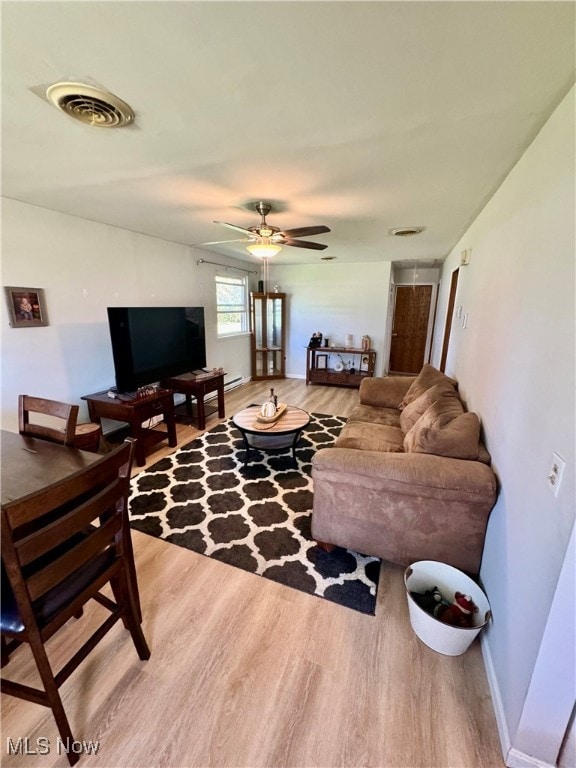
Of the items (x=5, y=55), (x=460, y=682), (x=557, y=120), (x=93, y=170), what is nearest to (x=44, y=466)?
(x=5, y=55)

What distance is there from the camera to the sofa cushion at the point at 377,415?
9.77 feet

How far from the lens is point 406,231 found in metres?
3.36

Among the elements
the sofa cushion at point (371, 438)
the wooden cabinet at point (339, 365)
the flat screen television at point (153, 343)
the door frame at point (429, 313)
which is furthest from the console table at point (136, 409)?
the door frame at point (429, 313)

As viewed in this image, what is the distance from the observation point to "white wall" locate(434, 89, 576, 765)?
97cm

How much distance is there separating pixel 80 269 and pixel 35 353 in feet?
3.02

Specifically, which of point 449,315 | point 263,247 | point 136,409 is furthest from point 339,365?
point 136,409

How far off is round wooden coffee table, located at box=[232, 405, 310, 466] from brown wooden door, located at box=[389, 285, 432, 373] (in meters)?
4.64

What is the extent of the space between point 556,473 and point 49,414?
7.63 feet

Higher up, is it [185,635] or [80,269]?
[80,269]

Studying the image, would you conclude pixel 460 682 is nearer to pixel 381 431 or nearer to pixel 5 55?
pixel 381 431

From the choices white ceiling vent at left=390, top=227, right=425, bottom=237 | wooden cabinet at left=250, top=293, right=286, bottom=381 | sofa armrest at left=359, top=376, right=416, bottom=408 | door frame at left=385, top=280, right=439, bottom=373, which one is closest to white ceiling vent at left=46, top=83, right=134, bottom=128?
white ceiling vent at left=390, top=227, right=425, bottom=237

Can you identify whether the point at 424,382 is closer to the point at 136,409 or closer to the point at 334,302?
the point at 136,409

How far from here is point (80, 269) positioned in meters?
3.01

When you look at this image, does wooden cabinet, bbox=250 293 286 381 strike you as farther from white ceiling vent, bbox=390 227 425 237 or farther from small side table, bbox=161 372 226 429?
white ceiling vent, bbox=390 227 425 237
